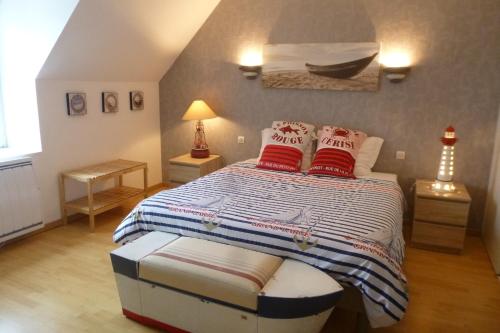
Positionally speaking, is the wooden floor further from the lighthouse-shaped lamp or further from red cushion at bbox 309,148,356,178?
red cushion at bbox 309,148,356,178

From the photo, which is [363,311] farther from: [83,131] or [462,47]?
[83,131]

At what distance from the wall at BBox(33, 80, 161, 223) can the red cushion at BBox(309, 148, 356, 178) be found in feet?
7.22

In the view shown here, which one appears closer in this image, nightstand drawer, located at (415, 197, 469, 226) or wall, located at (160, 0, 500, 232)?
nightstand drawer, located at (415, 197, 469, 226)

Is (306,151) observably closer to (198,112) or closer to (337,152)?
(337,152)

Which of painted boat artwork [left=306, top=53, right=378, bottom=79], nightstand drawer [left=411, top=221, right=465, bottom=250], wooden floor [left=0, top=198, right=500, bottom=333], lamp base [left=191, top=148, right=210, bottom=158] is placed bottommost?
wooden floor [left=0, top=198, right=500, bottom=333]

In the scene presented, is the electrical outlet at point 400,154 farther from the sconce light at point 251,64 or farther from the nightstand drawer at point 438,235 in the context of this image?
the sconce light at point 251,64

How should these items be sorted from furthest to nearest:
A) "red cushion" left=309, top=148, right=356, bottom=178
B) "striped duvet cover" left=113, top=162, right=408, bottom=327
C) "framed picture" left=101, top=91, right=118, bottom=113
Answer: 1. "framed picture" left=101, top=91, right=118, bottom=113
2. "red cushion" left=309, top=148, right=356, bottom=178
3. "striped duvet cover" left=113, top=162, right=408, bottom=327

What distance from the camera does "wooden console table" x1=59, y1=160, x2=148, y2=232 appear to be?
3.47 metres

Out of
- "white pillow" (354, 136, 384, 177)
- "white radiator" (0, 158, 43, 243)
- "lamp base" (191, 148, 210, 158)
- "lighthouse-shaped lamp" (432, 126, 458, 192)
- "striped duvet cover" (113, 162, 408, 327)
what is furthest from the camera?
"lamp base" (191, 148, 210, 158)

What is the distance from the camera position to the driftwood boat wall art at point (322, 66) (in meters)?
3.65

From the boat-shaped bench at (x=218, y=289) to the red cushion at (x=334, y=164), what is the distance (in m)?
1.51

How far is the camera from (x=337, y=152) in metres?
3.52

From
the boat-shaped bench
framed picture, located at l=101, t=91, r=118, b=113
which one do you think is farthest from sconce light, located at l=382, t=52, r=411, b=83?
framed picture, located at l=101, t=91, r=118, b=113

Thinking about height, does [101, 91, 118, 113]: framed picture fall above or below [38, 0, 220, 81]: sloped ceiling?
below
